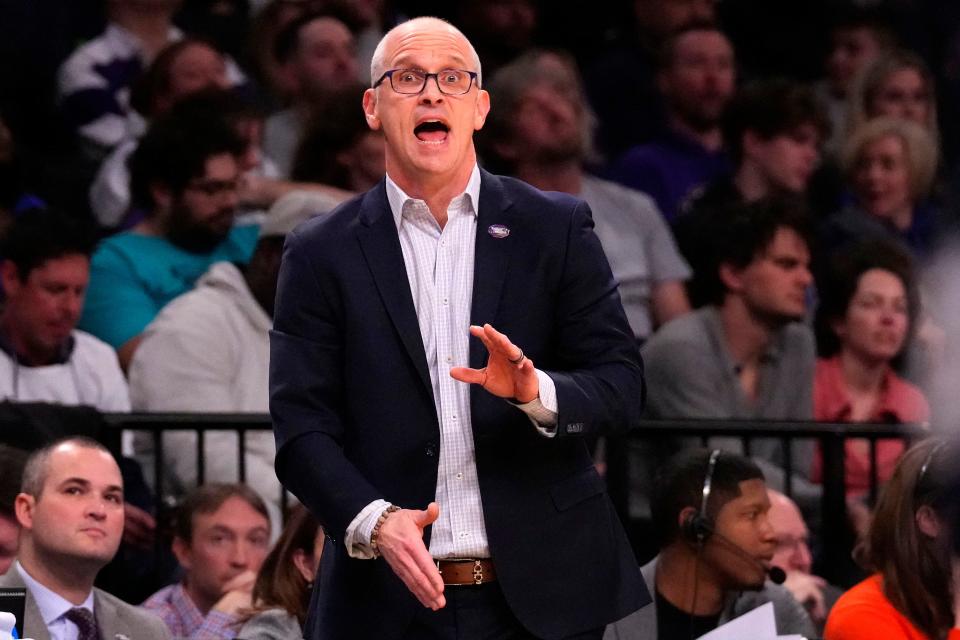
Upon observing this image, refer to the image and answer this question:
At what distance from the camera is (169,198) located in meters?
6.23

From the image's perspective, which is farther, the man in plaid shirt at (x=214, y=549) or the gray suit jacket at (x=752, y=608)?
the man in plaid shirt at (x=214, y=549)

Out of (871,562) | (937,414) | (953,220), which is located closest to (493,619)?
(871,562)

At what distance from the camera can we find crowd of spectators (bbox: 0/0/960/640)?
4637mm

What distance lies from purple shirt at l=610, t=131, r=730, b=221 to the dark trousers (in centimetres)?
467

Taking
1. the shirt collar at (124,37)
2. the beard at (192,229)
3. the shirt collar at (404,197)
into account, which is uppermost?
the shirt collar at (124,37)

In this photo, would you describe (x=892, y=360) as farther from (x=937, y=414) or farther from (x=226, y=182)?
(x=226, y=182)

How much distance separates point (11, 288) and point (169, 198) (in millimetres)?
775

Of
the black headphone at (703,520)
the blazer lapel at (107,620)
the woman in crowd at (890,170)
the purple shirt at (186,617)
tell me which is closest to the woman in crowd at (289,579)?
the purple shirt at (186,617)

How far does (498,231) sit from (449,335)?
19 cm

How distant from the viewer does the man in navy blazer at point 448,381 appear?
2863 millimetres

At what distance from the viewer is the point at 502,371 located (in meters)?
2.70

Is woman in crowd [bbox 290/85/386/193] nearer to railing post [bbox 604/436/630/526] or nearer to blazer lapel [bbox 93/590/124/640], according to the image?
railing post [bbox 604/436/630/526]

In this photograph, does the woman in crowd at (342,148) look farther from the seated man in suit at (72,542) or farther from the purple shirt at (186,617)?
the seated man in suit at (72,542)

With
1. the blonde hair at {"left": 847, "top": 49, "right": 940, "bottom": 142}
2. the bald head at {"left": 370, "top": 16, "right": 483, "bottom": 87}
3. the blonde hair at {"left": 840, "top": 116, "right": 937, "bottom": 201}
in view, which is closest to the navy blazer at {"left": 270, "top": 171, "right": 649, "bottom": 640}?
the bald head at {"left": 370, "top": 16, "right": 483, "bottom": 87}
